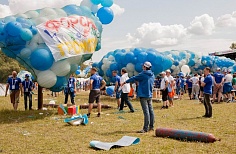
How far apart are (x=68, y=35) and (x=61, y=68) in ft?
3.92

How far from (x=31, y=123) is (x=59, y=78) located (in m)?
1.89

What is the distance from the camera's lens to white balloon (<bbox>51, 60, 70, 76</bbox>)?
9836 mm

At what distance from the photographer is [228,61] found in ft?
110

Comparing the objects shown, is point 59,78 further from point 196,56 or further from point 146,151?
point 196,56

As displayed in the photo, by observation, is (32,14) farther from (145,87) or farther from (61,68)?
(145,87)

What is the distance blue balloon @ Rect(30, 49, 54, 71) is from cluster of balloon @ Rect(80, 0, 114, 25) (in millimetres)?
3487

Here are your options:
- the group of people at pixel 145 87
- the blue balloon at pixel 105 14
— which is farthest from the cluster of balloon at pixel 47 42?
the blue balloon at pixel 105 14

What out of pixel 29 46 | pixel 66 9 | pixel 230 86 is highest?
pixel 66 9

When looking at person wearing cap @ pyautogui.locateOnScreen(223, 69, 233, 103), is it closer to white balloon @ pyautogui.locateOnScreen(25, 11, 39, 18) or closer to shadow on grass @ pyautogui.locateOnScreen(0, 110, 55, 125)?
shadow on grass @ pyautogui.locateOnScreen(0, 110, 55, 125)

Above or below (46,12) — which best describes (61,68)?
below

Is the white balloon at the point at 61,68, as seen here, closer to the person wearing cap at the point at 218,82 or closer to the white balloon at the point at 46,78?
the white balloon at the point at 46,78

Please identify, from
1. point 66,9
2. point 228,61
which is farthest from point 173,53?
point 66,9

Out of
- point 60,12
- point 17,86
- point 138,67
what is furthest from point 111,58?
point 60,12

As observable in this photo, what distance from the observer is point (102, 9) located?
12.3 metres
